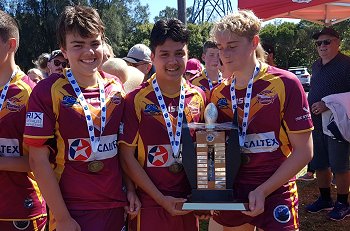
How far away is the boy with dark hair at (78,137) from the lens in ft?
7.82

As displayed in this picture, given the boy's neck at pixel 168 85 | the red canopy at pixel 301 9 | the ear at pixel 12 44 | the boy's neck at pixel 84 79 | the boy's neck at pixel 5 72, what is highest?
the red canopy at pixel 301 9

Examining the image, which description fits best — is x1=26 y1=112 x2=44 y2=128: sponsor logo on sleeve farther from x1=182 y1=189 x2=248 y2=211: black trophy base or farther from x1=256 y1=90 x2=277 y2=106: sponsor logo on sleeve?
x1=256 y1=90 x2=277 y2=106: sponsor logo on sleeve

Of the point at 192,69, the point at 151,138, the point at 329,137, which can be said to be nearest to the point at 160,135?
the point at 151,138

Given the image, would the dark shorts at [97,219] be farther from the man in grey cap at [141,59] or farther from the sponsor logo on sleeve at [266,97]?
the man in grey cap at [141,59]

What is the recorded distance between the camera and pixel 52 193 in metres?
2.38

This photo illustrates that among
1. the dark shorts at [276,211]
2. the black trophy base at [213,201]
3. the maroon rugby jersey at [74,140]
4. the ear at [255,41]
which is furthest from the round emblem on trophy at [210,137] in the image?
the ear at [255,41]

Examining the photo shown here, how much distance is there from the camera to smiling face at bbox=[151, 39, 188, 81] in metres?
2.72

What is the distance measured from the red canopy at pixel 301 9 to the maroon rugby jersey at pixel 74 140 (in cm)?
337

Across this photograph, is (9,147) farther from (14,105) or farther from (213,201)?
(213,201)

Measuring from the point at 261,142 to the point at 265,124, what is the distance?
0.36 ft

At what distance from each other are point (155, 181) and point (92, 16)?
41.2 inches

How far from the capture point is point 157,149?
8.79 feet

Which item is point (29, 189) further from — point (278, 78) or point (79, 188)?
point (278, 78)

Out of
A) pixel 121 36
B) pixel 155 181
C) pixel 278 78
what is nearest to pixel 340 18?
Result: pixel 278 78
